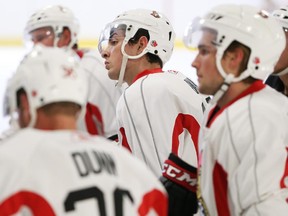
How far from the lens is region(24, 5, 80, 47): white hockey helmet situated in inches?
159

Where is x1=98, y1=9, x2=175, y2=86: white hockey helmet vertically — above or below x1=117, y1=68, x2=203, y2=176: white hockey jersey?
above

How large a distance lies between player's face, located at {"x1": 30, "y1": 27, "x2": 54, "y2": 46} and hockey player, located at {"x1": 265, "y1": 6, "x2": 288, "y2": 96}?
105 cm

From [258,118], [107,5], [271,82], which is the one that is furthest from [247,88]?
[107,5]

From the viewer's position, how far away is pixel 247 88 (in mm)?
2658

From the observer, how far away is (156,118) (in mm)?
3252

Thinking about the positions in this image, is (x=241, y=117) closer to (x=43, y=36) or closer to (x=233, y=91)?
(x=233, y=91)

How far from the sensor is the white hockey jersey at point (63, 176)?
6.09 ft

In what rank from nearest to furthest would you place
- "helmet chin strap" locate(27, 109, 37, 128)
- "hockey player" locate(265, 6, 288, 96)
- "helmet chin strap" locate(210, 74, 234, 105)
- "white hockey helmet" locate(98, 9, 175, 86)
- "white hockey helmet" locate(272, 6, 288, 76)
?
"helmet chin strap" locate(27, 109, 37, 128) → "helmet chin strap" locate(210, 74, 234, 105) → "white hockey helmet" locate(98, 9, 175, 86) → "hockey player" locate(265, 6, 288, 96) → "white hockey helmet" locate(272, 6, 288, 76)

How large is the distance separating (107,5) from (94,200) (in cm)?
605

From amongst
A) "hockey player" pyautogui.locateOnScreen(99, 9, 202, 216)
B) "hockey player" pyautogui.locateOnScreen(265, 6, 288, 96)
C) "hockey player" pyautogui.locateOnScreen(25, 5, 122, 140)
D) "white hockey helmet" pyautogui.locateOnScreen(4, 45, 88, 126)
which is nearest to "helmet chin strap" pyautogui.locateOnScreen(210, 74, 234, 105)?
"hockey player" pyautogui.locateOnScreen(99, 9, 202, 216)

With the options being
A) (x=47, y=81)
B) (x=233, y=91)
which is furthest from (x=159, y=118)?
(x=47, y=81)

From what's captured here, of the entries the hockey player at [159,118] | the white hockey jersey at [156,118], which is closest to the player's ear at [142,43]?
the hockey player at [159,118]

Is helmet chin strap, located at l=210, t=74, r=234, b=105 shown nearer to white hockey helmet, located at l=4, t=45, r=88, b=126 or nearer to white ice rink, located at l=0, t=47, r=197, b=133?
white hockey helmet, located at l=4, t=45, r=88, b=126

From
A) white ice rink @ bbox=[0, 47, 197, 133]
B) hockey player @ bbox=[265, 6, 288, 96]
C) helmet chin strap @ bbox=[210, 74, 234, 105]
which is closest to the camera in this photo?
helmet chin strap @ bbox=[210, 74, 234, 105]
